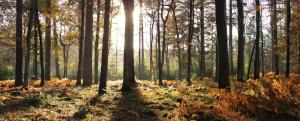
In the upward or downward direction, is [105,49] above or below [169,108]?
above

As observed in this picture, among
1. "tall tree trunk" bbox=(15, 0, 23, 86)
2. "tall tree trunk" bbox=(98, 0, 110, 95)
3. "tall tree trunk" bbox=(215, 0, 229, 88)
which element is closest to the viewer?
"tall tree trunk" bbox=(215, 0, 229, 88)

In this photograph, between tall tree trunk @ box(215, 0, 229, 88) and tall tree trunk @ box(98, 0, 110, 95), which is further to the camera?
tall tree trunk @ box(98, 0, 110, 95)

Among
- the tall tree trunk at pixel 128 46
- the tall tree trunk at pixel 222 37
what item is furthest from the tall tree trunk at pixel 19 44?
the tall tree trunk at pixel 222 37

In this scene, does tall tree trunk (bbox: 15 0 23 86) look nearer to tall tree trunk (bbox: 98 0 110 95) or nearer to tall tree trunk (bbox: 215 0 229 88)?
tall tree trunk (bbox: 98 0 110 95)

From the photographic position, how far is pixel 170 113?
1125 centimetres

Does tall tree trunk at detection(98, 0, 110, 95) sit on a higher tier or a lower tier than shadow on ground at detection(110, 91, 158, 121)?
higher

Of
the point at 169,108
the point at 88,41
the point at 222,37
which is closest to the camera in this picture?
the point at 169,108

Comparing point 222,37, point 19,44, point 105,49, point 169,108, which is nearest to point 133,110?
point 169,108

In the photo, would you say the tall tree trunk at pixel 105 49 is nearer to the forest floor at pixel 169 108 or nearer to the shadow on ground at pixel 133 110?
the shadow on ground at pixel 133 110

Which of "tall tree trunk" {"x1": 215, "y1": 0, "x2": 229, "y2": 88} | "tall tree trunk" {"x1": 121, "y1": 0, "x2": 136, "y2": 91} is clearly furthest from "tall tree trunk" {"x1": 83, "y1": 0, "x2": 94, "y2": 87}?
"tall tree trunk" {"x1": 215, "y1": 0, "x2": 229, "y2": 88}

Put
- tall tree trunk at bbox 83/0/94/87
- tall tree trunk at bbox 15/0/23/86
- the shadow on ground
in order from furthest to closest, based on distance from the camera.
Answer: tall tree trunk at bbox 83/0/94/87
tall tree trunk at bbox 15/0/23/86
the shadow on ground

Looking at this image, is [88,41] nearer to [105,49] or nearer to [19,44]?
[19,44]

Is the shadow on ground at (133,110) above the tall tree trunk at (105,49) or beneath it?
beneath

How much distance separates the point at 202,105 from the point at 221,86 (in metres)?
4.18
